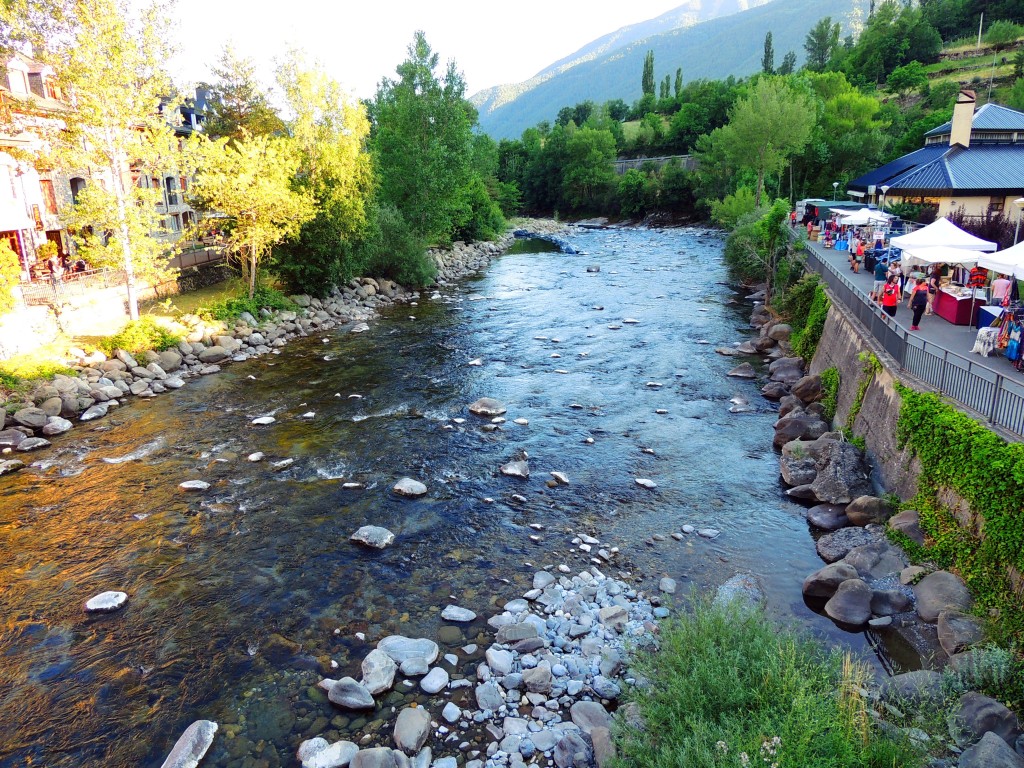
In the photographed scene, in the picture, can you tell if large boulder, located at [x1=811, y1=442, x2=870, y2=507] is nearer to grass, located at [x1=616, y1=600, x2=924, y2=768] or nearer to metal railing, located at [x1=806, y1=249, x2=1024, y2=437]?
metal railing, located at [x1=806, y1=249, x2=1024, y2=437]

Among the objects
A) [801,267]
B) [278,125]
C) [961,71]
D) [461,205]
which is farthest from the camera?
[961,71]

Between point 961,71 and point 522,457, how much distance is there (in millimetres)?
94947

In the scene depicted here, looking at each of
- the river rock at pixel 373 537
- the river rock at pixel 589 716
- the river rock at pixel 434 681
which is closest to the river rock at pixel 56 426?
the river rock at pixel 373 537

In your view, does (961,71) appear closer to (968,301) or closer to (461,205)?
(461,205)

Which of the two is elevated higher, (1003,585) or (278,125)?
(278,125)

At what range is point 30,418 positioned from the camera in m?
18.7

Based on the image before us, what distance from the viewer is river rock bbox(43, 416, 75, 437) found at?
61.2ft

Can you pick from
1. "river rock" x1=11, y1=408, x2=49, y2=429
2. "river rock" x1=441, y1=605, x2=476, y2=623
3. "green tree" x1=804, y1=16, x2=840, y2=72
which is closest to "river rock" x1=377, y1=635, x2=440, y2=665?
"river rock" x1=441, y1=605, x2=476, y2=623

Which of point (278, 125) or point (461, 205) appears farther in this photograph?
point (461, 205)

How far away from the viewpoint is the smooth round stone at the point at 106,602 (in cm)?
1096

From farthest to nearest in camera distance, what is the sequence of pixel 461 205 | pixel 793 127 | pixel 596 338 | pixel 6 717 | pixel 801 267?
pixel 793 127, pixel 461 205, pixel 801 267, pixel 596 338, pixel 6 717

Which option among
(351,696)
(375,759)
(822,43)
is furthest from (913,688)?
(822,43)

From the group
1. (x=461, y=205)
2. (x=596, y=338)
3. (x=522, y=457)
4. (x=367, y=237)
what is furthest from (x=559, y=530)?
(x=461, y=205)

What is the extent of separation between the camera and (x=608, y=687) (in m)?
9.00
